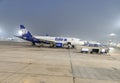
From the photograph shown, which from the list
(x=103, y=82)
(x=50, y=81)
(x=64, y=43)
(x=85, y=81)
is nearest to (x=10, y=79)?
(x=50, y=81)

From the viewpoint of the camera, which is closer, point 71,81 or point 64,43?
point 71,81

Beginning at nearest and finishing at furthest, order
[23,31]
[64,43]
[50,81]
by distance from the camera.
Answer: [50,81]
[64,43]
[23,31]

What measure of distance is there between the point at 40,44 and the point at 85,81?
172 feet

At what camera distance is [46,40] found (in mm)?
61062

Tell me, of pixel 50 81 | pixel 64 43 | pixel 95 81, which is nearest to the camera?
pixel 50 81

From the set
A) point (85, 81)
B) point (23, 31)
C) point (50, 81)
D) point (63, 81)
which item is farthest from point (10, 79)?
point (23, 31)

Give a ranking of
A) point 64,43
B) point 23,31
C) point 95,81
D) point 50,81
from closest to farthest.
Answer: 1. point 50,81
2. point 95,81
3. point 64,43
4. point 23,31

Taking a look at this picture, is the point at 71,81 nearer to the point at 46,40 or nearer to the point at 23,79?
the point at 23,79

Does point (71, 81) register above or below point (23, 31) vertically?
below

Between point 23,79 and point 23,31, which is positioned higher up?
point 23,31

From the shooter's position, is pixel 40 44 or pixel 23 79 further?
pixel 40 44

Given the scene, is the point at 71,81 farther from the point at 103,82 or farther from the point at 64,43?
the point at 64,43

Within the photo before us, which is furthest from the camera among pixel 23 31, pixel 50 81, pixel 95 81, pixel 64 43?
pixel 23 31

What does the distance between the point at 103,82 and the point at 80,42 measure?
5090 cm
